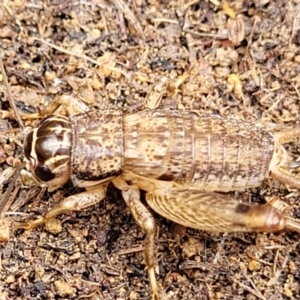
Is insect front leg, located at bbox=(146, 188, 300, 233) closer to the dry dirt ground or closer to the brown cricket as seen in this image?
the brown cricket

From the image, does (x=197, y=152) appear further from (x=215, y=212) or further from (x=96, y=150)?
(x=96, y=150)

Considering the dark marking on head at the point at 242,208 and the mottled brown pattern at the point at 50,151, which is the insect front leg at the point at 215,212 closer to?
the dark marking on head at the point at 242,208

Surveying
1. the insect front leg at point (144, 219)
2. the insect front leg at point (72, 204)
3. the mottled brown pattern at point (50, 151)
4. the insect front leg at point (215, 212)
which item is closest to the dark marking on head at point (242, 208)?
the insect front leg at point (215, 212)

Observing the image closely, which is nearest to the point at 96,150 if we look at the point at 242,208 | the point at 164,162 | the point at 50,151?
the point at 50,151

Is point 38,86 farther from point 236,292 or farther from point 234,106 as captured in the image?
point 236,292

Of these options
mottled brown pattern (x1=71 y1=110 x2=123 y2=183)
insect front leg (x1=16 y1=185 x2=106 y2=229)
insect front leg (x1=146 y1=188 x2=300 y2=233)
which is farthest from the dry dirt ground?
mottled brown pattern (x1=71 y1=110 x2=123 y2=183)

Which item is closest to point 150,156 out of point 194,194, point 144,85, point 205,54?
point 194,194
